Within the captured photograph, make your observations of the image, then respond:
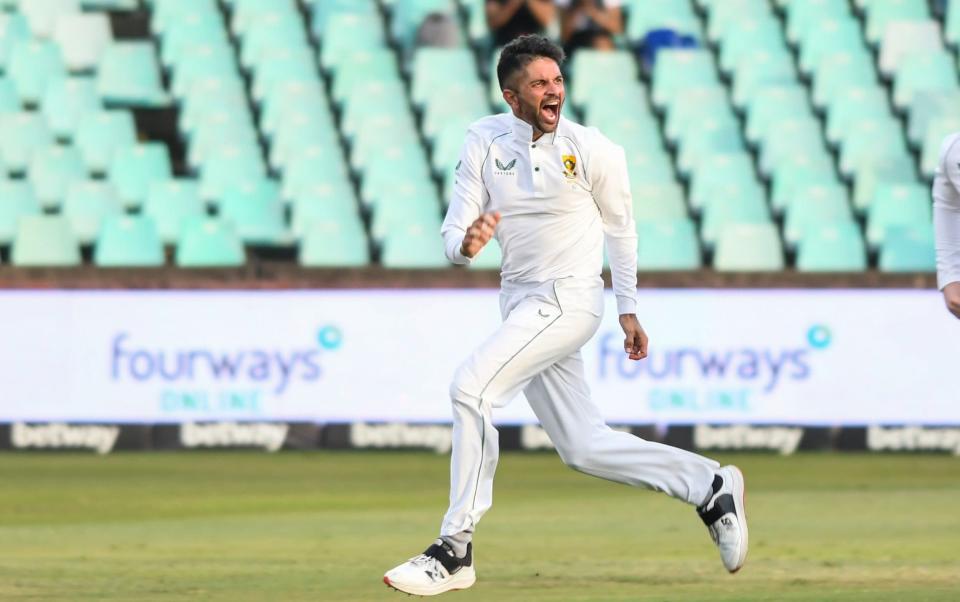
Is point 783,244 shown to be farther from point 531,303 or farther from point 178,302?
point 531,303

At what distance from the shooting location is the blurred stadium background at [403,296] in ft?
29.9

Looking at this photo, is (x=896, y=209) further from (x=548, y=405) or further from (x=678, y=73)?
(x=548, y=405)

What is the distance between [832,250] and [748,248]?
2.39ft

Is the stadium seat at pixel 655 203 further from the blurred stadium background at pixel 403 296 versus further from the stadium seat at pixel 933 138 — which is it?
the stadium seat at pixel 933 138

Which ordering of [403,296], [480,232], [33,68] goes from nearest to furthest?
[480,232] < [403,296] < [33,68]

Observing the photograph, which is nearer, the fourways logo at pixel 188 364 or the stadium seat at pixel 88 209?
the fourways logo at pixel 188 364

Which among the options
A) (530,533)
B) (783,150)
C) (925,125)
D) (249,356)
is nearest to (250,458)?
(249,356)

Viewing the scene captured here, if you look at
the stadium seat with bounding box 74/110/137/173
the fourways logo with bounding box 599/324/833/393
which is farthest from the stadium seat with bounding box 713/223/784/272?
the stadium seat with bounding box 74/110/137/173

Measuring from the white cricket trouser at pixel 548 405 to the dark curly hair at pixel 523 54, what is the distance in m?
0.77

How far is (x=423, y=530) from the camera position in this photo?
959cm

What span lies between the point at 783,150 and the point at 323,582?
10800 mm

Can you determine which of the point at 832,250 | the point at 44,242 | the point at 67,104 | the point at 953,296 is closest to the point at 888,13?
the point at 832,250

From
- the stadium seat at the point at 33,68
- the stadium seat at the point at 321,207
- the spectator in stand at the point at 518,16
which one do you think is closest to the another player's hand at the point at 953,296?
the stadium seat at the point at 321,207

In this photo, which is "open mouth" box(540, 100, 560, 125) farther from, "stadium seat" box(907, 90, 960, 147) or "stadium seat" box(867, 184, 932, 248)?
"stadium seat" box(907, 90, 960, 147)
